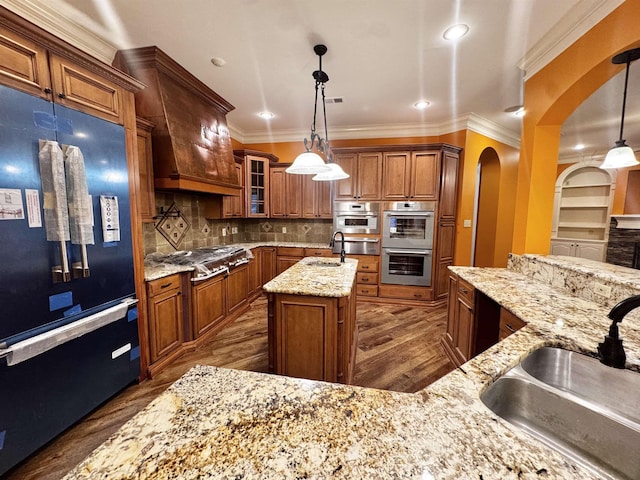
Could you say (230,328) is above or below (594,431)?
below

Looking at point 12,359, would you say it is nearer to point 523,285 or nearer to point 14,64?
point 14,64

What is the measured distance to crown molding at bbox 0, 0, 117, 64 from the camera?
5.72 feet

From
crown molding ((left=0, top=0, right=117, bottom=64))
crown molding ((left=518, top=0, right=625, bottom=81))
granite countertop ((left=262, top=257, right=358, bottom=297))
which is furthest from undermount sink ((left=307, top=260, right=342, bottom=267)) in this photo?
crown molding ((left=518, top=0, right=625, bottom=81))

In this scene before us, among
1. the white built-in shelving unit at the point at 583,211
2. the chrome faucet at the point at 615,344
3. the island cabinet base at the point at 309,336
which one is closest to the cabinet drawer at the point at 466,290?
the island cabinet base at the point at 309,336

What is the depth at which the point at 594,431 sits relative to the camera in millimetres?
943

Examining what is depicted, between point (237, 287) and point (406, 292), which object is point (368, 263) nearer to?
point (406, 292)

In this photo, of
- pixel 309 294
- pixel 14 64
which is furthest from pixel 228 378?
pixel 14 64

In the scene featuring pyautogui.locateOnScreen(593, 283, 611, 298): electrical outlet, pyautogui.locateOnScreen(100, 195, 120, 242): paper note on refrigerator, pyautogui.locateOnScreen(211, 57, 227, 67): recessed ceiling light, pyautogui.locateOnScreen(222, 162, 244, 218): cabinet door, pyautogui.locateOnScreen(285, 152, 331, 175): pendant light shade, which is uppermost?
pyautogui.locateOnScreen(211, 57, 227, 67): recessed ceiling light

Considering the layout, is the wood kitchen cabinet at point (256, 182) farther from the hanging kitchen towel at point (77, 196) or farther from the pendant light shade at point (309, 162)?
the hanging kitchen towel at point (77, 196)

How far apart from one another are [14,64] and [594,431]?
3067 mm

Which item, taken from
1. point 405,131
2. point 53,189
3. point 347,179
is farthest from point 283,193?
point 53,189

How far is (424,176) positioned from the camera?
378 cm

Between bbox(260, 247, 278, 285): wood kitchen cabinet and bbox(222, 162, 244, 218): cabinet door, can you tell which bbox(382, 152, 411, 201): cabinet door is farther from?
bbox(222, 162, 244, 218): cabinet door

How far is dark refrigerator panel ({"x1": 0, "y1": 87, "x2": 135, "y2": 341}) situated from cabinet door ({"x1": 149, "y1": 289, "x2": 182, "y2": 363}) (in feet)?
1.32
